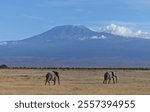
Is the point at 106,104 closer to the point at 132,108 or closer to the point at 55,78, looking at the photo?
the point at 132,108

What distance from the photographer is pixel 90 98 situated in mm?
24703

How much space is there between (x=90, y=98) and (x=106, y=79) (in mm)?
27147

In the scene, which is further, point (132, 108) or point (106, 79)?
point (106, 79)

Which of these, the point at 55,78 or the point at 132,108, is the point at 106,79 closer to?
the point at 55,78

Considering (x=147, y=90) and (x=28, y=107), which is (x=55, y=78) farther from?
(x=28, y=107)

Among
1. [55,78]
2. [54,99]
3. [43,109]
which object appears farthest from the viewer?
[55,78]

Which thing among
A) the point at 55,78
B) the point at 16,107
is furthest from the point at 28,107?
the point at 55,78

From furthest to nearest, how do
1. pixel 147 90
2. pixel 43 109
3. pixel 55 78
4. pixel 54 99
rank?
pixel 55 78 < pixel 147 90 < pixel 54 99 < pixel 43 109

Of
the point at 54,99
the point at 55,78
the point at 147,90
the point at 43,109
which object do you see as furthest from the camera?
the point at 55,78

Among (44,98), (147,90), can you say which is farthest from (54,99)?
(147,90)

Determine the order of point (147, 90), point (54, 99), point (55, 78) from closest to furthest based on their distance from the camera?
1. point (54, 99)
2. point (147, 90)
3. point (55, 78)

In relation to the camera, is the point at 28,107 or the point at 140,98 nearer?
the point at 28,107

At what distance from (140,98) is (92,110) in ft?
8.91

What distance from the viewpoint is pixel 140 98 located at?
24688mm
